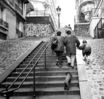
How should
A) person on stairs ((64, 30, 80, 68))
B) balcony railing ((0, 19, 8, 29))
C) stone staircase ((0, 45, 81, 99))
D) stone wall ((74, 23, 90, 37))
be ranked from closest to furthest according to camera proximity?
stone staircase ((0, 45, 81, 99)) < person on stairs ((64, 30, 80, 68)) < balcony railing ((0, 19, 8, 29)) < stone wall ((74, 23, 90, 37))

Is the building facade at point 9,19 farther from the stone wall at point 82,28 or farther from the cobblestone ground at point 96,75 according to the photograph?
the cobblestone ground at point 96,75

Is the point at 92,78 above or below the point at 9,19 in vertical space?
below

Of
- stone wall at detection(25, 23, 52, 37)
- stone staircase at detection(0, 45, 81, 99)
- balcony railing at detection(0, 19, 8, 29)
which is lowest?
stone staircase at detection(0, 45, 81, 99)

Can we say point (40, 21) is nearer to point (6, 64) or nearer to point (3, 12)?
point (3, 12)

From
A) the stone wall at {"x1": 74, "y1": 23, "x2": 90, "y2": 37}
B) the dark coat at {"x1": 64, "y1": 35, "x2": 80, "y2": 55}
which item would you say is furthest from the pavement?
the stone wall at {"x1": 74, "y1": 23, "x2": 90, "y2": 37}

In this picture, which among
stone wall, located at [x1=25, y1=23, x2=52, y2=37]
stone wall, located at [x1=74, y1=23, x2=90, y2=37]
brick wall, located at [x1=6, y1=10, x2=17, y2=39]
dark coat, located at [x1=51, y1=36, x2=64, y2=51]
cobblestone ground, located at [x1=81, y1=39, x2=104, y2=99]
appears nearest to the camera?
cobblestone ground, located at [x1=81, y1=39, x2=104, y2=99]

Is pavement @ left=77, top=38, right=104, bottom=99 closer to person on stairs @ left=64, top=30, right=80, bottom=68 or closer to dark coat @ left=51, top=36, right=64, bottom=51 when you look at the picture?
person on stairs @ left=64, top=30, right=80, bottom=68

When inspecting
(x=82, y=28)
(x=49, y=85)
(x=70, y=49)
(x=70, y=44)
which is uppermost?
(x=82, y=28)

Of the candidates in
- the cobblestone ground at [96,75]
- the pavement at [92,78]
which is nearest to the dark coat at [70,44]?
the pavement at [92,78]

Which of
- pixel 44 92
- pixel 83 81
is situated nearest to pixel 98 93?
pixel 83 81

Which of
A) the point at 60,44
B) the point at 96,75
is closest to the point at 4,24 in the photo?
the point at 60,44

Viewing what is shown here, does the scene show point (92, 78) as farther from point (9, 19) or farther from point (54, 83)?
point (9, 19)

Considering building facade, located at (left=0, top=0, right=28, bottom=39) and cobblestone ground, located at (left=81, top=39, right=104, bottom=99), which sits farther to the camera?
building facade, located at (left=0, top=0, right=28, bottom=39)

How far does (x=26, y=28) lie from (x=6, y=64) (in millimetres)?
18795
